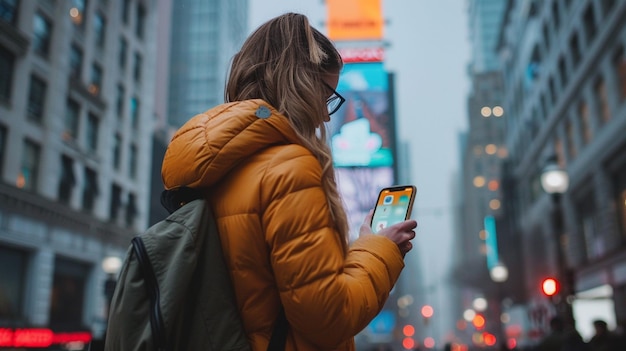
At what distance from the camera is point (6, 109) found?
76.6ft

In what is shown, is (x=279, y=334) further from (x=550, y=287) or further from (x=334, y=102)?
(x=550, y=287)

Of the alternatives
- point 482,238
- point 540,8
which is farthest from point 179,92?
point 482,238

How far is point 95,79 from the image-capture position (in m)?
31.7

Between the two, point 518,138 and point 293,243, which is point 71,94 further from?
point 518,138

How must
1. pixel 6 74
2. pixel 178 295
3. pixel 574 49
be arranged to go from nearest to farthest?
pixel 178 295 < pixel 6 74 < pixel 574 49

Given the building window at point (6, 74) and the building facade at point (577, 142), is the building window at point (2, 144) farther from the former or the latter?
the building facade at point (577, 142)

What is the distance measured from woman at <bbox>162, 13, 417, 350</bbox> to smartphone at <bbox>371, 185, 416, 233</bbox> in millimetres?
164

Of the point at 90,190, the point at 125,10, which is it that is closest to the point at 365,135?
the point at 125,10

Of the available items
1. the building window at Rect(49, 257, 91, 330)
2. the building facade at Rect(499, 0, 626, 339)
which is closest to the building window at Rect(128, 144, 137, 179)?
the building window at Rect(49, 257, 91, 330)

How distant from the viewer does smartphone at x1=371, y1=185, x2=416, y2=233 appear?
2283 mm

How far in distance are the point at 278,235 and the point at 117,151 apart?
111 feet

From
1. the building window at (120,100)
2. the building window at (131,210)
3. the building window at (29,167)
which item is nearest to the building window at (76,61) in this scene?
the building window at (120,100)

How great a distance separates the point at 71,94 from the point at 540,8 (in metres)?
30.4

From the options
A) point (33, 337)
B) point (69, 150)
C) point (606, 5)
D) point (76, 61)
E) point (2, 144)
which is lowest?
point (33, 337)
